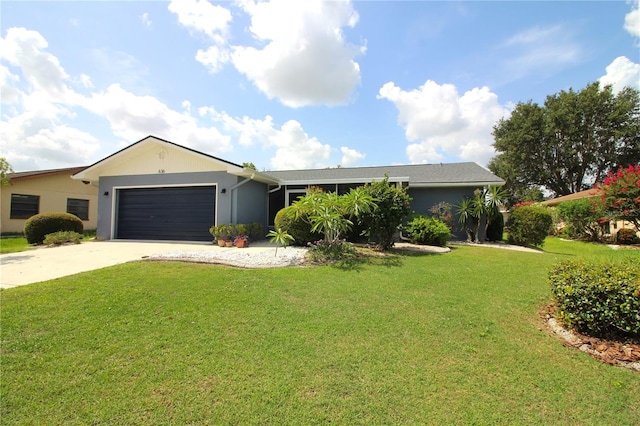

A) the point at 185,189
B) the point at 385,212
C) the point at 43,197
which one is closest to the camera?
the point at 385,212

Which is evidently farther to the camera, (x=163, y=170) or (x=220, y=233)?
(x=163, y=170)

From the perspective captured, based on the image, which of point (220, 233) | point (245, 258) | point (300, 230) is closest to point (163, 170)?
point (220, 233)

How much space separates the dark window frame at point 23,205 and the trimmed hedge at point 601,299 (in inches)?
977

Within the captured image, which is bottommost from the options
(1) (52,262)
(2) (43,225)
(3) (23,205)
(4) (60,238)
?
(1) (52,262)

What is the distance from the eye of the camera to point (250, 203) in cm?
1270

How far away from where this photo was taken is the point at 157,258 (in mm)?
7602

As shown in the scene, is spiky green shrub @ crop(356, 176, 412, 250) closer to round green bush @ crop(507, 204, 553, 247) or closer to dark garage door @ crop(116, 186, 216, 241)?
round green bush @ crop(507, 204, 553, 247)

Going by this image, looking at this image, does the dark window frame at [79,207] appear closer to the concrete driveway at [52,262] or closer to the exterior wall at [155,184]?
the exterior wall at [155,184]

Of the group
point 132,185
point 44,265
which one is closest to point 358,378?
point 44,265

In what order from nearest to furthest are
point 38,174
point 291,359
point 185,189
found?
1. point 291,359
2. point 185,189
3. point 38,174

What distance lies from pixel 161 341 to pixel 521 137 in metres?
35.0

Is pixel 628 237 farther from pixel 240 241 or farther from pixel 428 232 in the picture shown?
pixel 240 241

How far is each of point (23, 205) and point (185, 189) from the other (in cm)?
1271

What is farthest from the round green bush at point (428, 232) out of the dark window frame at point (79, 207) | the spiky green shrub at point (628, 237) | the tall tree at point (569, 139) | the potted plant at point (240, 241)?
the tall tree at point (569, 139)
